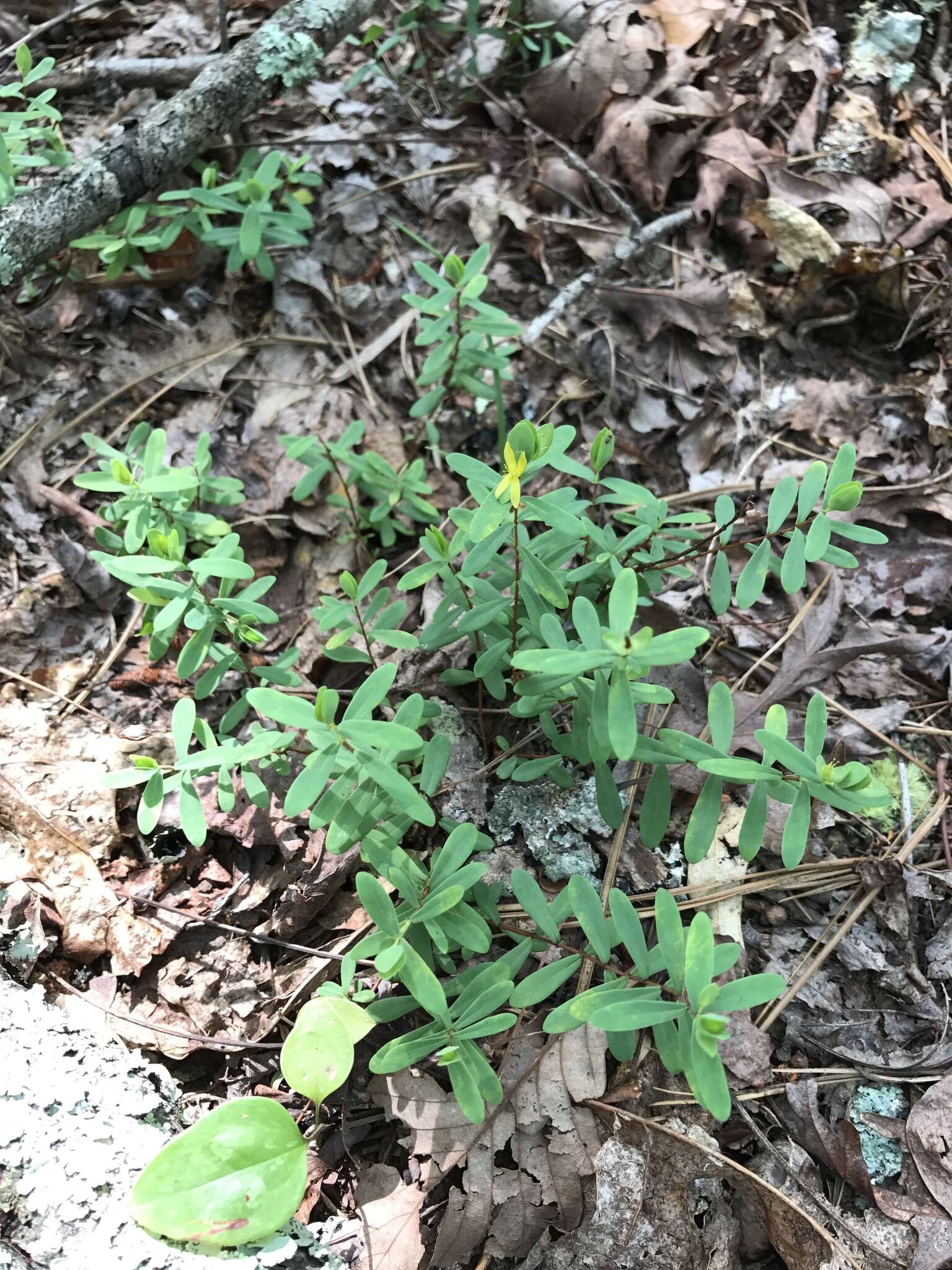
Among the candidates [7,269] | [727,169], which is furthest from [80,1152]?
[727,169]

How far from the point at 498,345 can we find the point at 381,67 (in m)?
1.64

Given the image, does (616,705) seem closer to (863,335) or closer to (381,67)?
(863,335)

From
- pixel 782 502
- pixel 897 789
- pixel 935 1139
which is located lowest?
pixel 935 1139

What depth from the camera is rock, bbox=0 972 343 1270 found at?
1568 mm

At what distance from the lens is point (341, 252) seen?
11.4 feet

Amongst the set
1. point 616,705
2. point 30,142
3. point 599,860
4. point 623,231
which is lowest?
point 599,860

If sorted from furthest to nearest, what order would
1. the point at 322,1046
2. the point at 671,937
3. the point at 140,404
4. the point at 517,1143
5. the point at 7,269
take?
the point at 140,404, the point at 7,269, the point at 517,1143, the point at 322,1046, the point at 671,937

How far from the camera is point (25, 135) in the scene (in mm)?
2680

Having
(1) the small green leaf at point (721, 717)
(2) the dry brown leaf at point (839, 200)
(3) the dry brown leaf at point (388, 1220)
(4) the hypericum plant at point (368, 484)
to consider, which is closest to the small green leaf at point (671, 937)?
(1) the small green leaf at point (721, 717)

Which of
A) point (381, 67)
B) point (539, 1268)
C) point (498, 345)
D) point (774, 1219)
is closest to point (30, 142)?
point (381, 67)

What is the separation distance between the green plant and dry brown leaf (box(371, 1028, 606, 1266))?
282cm

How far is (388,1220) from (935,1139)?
1.35 meters

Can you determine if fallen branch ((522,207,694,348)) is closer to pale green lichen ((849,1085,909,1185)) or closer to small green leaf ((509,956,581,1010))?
small green leaf ((509,956,581,1010))

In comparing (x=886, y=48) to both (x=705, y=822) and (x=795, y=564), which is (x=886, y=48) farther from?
(x=705, y=822)
